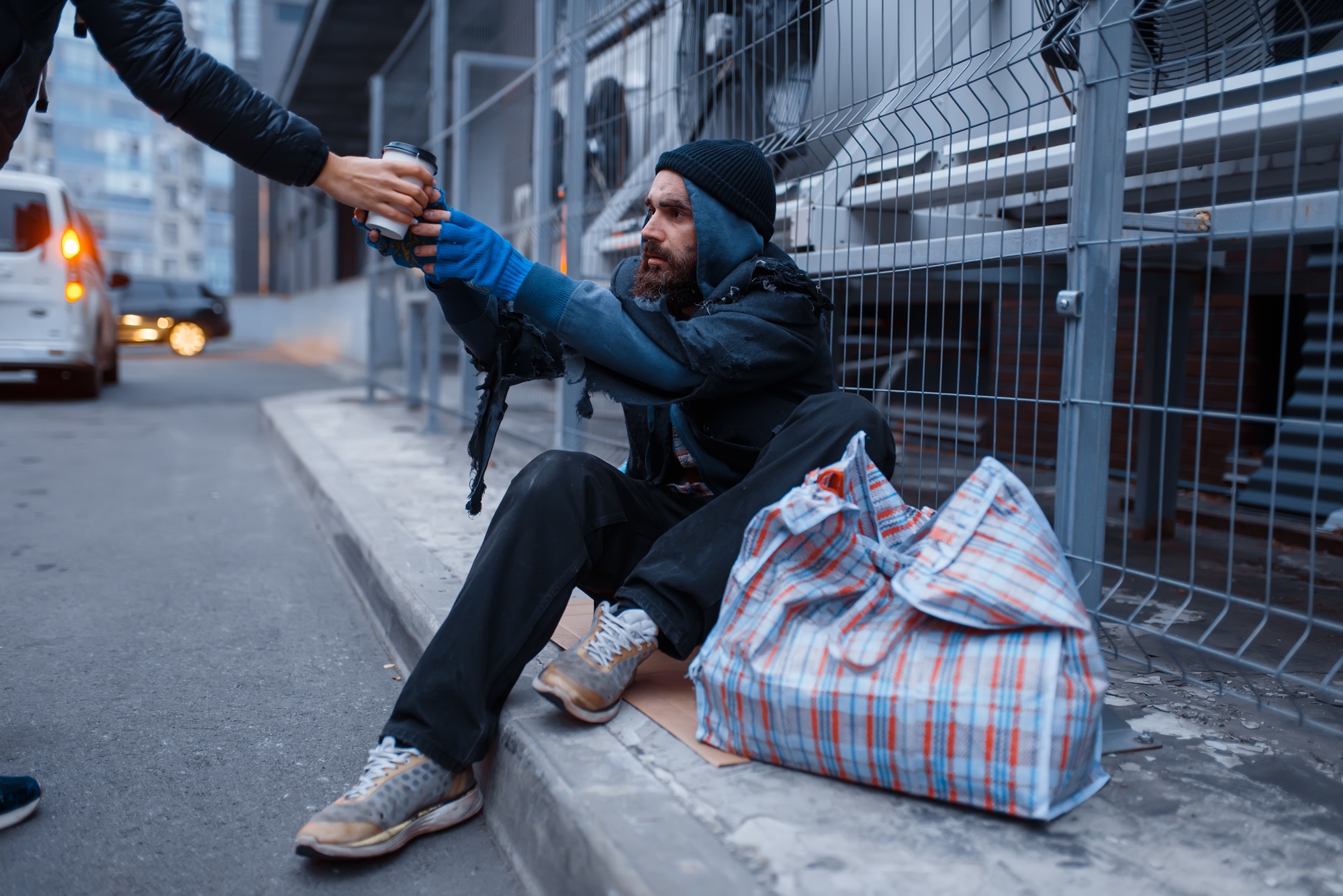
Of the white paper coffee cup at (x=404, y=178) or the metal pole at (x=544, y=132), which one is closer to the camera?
the white paper coffee cup at (x=404, y=178)

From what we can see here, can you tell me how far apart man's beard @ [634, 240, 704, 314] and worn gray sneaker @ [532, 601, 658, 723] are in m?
0.81

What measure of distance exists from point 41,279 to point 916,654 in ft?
31.9

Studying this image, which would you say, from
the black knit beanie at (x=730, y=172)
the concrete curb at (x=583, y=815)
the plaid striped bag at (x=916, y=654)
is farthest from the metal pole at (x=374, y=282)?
the plaid striped bag at (x=916, y=654)

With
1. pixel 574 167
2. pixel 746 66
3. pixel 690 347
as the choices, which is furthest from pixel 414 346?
pixel 690 347

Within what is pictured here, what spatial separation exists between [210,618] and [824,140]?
7.99 feet

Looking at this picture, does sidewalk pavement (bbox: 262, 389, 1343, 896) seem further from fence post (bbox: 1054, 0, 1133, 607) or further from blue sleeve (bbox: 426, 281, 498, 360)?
blue sleeve (bbox: 426, 281, 498, 360)

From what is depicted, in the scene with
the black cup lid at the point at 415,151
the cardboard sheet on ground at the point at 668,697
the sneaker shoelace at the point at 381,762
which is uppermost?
the black cup lid at the point at 415,151

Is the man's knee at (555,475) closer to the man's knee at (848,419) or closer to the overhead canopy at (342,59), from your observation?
the man's knee at (848,419)

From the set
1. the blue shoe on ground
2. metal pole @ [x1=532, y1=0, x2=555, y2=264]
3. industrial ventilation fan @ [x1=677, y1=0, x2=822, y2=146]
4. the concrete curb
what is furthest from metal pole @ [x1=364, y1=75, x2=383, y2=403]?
the blue shoe on ground

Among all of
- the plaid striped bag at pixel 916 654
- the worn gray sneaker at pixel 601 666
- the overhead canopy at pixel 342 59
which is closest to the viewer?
the plaid striped bag at pixel 916 654

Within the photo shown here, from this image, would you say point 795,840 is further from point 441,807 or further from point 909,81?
point 909,81

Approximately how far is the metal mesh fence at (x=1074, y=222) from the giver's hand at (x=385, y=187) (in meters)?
1.23

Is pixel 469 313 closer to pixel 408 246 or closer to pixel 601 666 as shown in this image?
pixel 408 246

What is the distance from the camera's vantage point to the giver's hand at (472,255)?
→ 2.05 m
